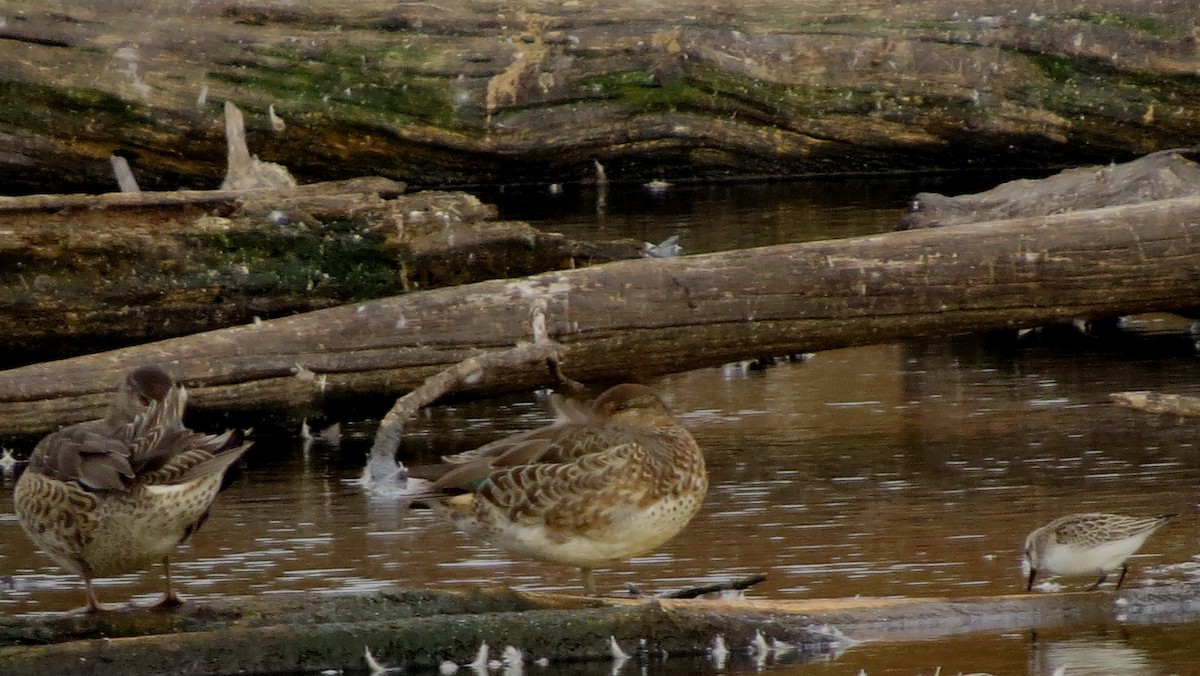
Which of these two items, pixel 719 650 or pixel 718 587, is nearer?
pixel 719 650

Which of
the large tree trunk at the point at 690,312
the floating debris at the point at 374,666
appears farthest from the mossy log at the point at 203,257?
the floating debris at the point at 374,666

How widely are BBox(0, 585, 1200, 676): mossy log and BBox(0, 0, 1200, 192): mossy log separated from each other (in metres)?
9.89

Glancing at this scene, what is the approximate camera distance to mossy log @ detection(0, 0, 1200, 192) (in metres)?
14.9

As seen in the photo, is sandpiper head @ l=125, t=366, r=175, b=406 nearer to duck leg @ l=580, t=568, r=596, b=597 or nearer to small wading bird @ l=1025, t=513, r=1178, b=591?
duck leg @ l=580, t=568, r=596, b=597

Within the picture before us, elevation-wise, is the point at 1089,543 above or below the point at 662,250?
below

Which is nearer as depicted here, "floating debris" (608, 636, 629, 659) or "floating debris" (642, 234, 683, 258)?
"floating debris" (608, 636, 629, 659)

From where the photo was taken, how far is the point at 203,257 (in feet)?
30.8

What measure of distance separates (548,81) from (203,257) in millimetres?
6475

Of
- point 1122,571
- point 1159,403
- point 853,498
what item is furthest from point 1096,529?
point 853,498

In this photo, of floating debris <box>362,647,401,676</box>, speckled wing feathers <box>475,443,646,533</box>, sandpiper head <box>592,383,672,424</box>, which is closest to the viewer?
floating debris <box>362,647,401,676</box>

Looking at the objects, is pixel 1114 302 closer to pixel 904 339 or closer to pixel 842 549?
pixel 904 339

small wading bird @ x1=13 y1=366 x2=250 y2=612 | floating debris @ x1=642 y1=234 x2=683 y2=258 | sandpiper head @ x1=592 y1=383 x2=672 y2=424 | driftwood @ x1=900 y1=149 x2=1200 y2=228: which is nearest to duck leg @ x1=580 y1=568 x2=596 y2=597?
sandpiper head @ x1=592 y1=383 x2=672 y2=424

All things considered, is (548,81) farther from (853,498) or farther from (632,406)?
(632,406)

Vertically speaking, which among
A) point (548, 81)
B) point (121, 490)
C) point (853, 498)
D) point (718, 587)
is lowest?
point (853, 498)
